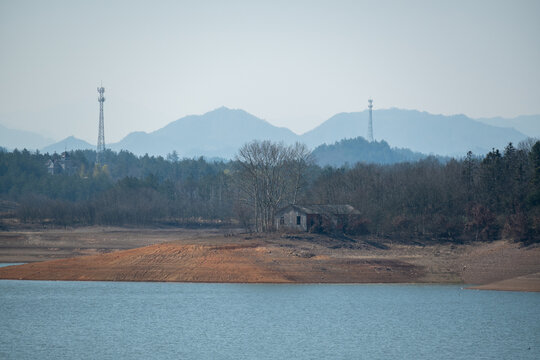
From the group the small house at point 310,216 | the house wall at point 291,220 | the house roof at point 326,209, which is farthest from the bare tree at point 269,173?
the house roof at point 326,209

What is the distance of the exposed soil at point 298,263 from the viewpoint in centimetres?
6191

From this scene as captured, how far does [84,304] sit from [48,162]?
158 m

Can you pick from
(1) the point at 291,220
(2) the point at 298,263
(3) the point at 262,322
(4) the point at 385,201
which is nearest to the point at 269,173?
(1) the point at 291,220

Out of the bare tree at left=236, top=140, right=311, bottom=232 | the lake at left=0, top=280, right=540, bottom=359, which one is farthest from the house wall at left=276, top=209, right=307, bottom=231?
the lake at left=0, top=280, right=540, bottom=359

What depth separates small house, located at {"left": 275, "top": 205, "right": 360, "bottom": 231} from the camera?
259 feet

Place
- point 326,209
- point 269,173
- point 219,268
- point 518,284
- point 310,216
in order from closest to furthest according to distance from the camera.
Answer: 1. point 518,284
2. point 219,268
3. point 310,216
4. point 326,209
5. point 269,173

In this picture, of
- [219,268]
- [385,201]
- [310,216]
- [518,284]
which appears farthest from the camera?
[385,201]

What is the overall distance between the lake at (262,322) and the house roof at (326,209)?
21163mm

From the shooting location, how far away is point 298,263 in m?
64.5

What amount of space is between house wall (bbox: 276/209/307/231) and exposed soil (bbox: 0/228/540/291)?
424cm

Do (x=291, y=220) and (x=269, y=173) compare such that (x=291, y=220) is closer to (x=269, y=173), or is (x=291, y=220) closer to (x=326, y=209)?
(x=326, y=209)

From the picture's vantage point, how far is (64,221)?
11069 centimetres

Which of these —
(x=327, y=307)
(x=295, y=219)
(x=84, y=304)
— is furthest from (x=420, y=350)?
(x=295, y=219)

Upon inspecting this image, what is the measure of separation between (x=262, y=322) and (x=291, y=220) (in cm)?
3548
